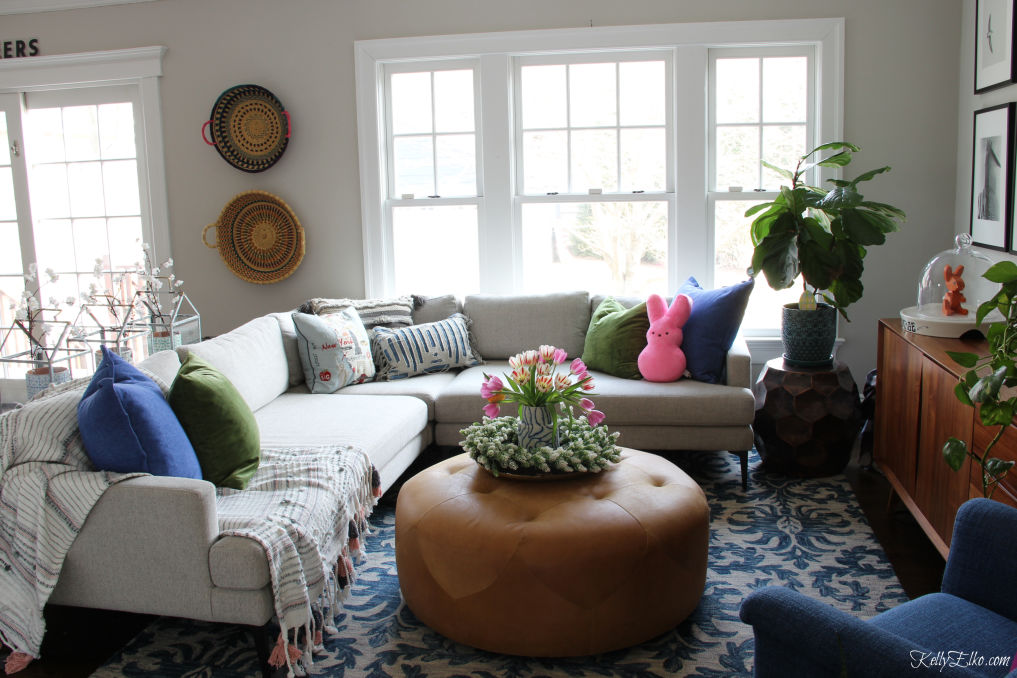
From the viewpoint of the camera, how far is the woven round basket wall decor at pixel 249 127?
4.73 metres

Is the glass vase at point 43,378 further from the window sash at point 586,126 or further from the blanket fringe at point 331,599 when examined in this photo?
the window sash at point 586,126

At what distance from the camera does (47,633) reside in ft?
8.27

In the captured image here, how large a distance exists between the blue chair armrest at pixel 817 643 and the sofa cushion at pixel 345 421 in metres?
1.85

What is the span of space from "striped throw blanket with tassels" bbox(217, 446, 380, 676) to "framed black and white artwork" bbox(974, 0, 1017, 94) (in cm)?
314

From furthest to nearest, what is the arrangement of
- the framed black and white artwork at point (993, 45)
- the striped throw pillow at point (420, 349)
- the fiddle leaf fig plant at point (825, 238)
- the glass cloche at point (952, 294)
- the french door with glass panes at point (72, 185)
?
1. the french door with glass panes at point (72, 185)
2. the striped throw pillow at point (420, 349)
3. the fiddle leaf fig plant at point (825, 238)
4. the framed black and white artwork at point (993, 45)
5. the glass cloche at point (952, 294)

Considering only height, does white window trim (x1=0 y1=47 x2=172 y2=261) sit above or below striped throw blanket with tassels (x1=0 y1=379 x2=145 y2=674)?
above

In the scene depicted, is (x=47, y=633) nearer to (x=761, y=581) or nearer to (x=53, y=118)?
(x=761, y=581)

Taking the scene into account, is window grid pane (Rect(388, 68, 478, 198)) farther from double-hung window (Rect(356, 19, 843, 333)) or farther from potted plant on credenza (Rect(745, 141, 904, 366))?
potted plant on credenza (Rect(745, 141, 904, 366))

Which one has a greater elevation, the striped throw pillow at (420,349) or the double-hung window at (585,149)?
the double-hung window at (585,149)

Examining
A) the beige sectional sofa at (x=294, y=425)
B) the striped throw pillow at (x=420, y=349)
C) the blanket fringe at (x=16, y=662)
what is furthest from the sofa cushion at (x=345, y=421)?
the blanket fringe at (x=16, y=662)

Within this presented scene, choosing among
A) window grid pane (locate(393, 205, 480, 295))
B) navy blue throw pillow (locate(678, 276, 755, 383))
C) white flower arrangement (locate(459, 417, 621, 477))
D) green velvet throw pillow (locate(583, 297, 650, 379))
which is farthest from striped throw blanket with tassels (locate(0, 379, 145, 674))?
window grid pane (locate(393, 205, 480, 295))

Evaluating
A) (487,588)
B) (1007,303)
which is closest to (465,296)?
(487,588)

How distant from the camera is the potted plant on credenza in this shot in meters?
3.67

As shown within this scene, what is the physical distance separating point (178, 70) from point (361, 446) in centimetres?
294
